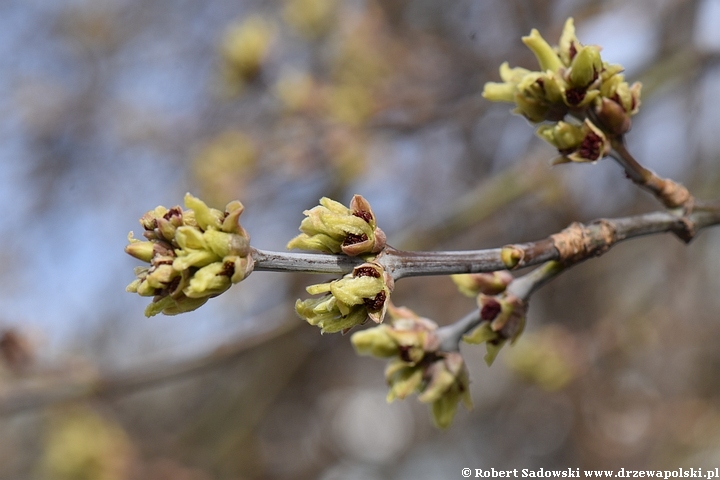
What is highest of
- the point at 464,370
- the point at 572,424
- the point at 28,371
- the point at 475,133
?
the point at 475,133

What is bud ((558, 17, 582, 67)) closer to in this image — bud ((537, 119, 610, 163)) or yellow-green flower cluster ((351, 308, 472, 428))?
bud ((537, 119, 610, 163))

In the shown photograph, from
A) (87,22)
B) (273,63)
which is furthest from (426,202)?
(87,22)

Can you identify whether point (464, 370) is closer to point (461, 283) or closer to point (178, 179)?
point (461, 283)

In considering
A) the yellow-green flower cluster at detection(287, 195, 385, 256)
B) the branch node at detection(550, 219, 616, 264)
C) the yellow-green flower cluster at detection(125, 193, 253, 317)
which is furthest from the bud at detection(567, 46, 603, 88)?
the yellow-green flower cluster at detection(125, 193, 253, 317)

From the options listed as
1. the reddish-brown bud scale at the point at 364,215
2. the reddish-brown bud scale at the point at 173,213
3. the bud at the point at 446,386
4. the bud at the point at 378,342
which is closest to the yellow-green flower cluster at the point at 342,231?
the reddish-brown bud scale at the point at 364,215

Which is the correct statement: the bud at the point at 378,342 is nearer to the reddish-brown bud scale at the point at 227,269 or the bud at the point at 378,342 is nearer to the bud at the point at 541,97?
the reddish-brown bud scale at the point at 227,269

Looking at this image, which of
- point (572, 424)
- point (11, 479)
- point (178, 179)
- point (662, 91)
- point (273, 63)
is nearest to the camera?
point (662, 91)
